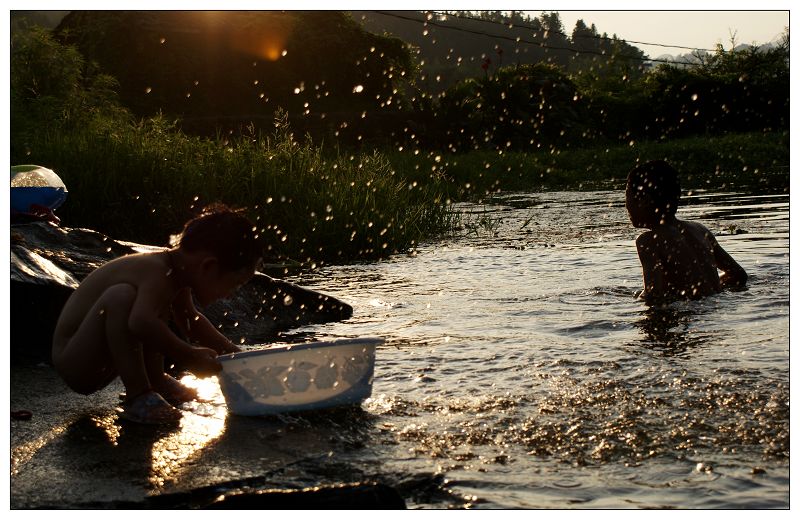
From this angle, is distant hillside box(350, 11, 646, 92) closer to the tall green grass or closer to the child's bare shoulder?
the tall green grass

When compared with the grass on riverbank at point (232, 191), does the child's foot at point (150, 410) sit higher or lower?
lower

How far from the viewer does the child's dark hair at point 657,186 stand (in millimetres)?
6203

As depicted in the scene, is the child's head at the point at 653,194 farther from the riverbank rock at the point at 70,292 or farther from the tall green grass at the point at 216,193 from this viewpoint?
the tall green grass at the point at 216,193

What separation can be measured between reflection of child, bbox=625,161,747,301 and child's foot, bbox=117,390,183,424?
3512 mm

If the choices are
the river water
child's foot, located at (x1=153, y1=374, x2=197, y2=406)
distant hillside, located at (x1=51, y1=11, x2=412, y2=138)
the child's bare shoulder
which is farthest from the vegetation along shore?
the child's bare shoulder

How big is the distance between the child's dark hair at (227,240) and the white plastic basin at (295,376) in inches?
15.2

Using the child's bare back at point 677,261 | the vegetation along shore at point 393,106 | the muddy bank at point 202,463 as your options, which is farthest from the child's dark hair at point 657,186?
the vegetation along shore at point 393,106

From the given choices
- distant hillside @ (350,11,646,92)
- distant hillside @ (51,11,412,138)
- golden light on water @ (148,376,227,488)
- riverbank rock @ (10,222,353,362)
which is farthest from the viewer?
distant hillside @ (350,11,646,92)

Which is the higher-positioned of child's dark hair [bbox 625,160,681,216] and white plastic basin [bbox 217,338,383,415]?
child's dark hair [bbox 625,160,681,216]

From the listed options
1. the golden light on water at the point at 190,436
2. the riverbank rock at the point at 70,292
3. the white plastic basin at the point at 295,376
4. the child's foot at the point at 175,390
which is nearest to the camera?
the golden light on water at the point at 190,436

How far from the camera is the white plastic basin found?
3.72 m

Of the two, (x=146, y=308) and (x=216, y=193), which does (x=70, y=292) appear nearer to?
(x=146, y=308)

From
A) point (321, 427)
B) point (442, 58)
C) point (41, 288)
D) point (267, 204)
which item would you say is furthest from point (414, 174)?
point (442, 58)

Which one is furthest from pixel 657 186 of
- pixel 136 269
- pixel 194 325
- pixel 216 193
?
pixel 216 193
